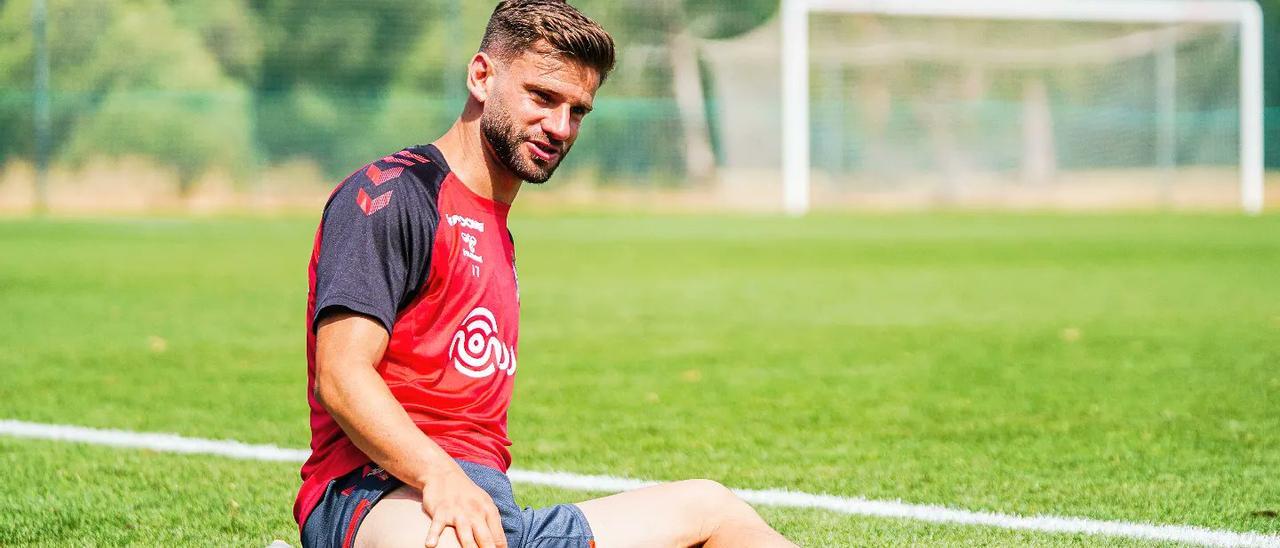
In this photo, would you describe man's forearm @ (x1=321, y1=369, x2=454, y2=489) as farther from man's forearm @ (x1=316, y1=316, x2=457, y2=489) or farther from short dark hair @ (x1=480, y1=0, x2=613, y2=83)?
short dark hair @ (x1=480, y1=0, x2=613, y2=83)

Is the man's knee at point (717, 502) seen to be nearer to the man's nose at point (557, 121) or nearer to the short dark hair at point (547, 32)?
the man's nose at point (557, 121)

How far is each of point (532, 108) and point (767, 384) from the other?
4.99 meters

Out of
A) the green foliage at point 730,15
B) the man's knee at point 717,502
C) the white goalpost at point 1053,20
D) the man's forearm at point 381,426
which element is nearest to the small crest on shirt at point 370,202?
the man's forearm at point 381,426

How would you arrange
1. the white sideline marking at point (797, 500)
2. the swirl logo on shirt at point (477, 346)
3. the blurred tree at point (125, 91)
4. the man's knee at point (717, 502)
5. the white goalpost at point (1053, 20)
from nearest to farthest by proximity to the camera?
the swirl logo on shirt at point (477, 346) < the man's knee at point (717, 502) < the white sideline marking at point (797, 500) < the blurred tree at point (125, 91) < the white goalpost at point (1053, 20)

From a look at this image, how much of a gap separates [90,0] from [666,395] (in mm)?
26339

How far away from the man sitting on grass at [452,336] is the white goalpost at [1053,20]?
86.3 ft

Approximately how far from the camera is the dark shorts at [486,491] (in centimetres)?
306

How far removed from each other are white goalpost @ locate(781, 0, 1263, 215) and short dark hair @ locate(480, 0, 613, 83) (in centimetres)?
2635

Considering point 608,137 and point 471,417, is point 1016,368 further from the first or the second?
point 608,137

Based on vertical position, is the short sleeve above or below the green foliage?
below

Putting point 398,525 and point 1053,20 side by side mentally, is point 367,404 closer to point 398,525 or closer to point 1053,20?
point 398,525

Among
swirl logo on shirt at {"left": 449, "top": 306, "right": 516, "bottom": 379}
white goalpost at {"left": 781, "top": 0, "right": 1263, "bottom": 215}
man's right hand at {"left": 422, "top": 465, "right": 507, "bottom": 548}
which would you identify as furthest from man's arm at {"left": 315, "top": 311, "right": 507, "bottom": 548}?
white goalpost at {"left": 781, "top": 0, "right": 1263, "bottom": 215}

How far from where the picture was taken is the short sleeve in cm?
290

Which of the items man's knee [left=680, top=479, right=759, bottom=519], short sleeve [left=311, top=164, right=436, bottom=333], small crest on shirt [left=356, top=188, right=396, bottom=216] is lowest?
man's knee [left=680, top=479, right=759, bottom=519]
